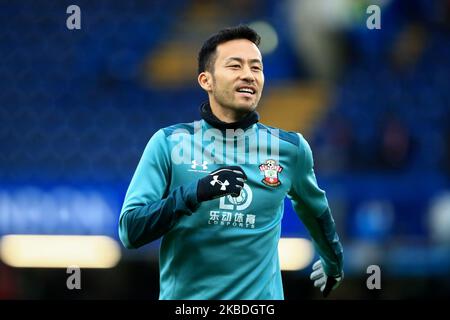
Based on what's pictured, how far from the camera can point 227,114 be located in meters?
2.76

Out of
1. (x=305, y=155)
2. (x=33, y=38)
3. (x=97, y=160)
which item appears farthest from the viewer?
(x=33, y=38)

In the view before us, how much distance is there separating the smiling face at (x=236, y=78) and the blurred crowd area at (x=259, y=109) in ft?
11.9

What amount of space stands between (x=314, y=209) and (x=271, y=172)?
0.85 ft

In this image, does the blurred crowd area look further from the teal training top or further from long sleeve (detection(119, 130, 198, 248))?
long sleeve (detection(119, 130, 198, 248))

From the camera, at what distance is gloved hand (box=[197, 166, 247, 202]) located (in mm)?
2393

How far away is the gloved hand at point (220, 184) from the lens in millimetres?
2393

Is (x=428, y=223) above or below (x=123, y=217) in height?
below

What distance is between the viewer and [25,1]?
27.9 feet

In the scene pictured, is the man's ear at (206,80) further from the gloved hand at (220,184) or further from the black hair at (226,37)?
the gloved hand at (220,184)

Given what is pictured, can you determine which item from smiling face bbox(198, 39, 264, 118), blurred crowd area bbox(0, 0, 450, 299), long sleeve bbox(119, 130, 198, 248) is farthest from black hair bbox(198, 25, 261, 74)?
blurred crowd area bbox(0, 0, 450, 299)

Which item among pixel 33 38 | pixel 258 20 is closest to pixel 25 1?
pixel 33 38

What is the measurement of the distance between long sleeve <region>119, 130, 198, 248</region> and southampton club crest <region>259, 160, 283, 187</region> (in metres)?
0.32

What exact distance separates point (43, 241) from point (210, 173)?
431 cm
